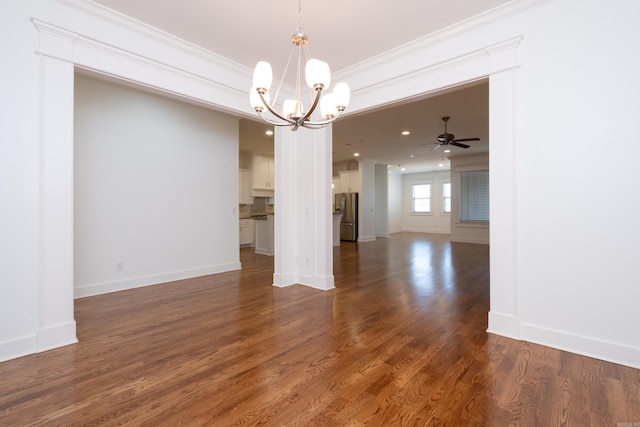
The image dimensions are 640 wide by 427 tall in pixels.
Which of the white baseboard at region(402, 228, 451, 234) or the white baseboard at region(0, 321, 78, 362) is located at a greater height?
the white baseboard at region(402, 228, 451, 234)

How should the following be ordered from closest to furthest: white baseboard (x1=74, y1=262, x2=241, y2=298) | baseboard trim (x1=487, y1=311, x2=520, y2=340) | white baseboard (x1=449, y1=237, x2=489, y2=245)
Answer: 1. baseboard trim (x1=487, y1=311, x2=520, y2=340)
2. white baseboard (x1=74, y1=262, x2=241, y2=298)
3. white baseboard (x1=449, y1=237, x2=489, y2=245)

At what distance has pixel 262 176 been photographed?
8719mm

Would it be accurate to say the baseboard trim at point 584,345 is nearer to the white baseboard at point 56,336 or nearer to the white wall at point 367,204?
the white baseboard at point 56,336

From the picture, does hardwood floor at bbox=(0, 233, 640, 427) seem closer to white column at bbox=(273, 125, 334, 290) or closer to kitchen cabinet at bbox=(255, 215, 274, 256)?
white column at bbox=(273, 125, 334, 290)

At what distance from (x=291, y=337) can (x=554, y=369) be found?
6.28 ft

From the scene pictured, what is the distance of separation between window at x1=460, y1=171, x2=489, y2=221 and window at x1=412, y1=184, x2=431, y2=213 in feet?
12.6

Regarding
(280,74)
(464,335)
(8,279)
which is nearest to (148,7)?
(280,74)

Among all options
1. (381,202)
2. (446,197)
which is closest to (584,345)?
(381,202)

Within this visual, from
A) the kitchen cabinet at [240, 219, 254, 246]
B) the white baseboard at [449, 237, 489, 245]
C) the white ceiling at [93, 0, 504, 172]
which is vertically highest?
the white ceiling at [93, 0, 504, 172]

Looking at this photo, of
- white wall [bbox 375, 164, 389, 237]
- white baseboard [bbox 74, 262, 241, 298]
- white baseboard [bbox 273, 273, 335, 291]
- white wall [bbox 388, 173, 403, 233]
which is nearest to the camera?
white baseboard [bbox 74, 262, 241, 298]

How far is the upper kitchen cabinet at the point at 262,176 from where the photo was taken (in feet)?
28.1

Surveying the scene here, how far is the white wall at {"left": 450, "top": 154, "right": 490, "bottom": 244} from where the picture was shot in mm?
9211

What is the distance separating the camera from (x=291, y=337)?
100 inches

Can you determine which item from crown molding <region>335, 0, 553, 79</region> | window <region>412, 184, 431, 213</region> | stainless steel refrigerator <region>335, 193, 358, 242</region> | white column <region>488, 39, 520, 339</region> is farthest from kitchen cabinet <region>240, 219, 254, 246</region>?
window <region>412, 184, 431, 213</region>
